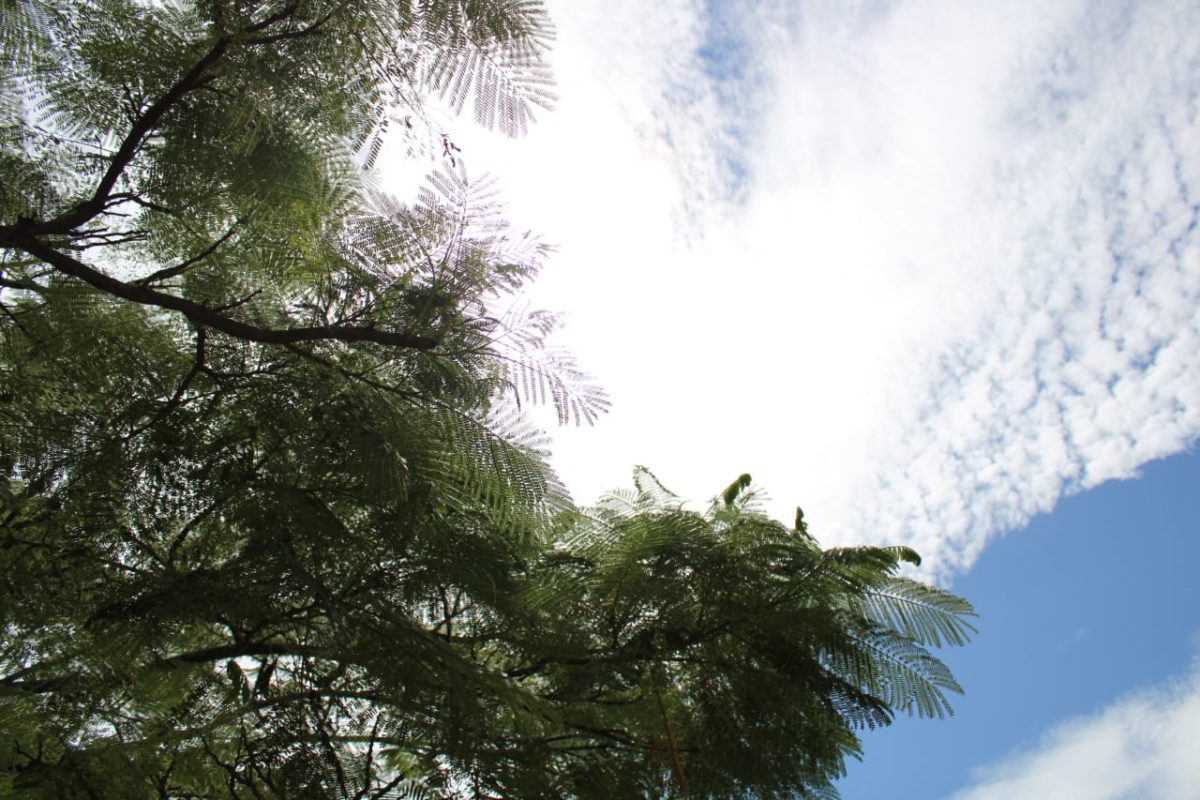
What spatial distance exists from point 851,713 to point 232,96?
8.63ft

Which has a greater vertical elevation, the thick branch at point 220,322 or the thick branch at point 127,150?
the thick branch at point 127,150

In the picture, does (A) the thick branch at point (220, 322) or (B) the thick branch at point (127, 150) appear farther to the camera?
(B) the thick branch at point (127, 150)

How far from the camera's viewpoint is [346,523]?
9.29ft

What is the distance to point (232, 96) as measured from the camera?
8.51 ft

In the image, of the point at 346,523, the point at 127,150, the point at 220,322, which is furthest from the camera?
the point at 346,523

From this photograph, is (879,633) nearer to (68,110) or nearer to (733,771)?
(733,771)

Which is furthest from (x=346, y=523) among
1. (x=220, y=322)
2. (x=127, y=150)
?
(x=127, y=150)

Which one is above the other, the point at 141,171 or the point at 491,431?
the point at 141,171

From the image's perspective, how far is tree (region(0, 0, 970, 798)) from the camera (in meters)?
2.24

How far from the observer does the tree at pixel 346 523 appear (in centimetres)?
224

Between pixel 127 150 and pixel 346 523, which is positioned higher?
pixel 127 150

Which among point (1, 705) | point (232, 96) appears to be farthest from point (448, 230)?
point (1, 705)

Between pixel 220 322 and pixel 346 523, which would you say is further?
pixel 346 523

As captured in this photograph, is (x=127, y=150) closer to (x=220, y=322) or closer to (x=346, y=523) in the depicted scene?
(x=220, y=322)
